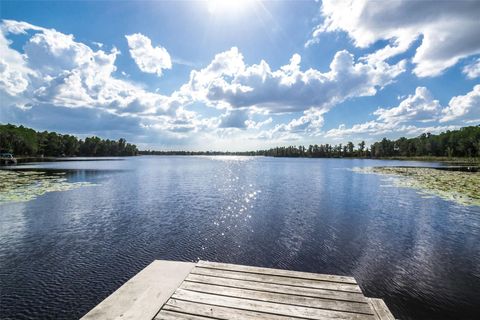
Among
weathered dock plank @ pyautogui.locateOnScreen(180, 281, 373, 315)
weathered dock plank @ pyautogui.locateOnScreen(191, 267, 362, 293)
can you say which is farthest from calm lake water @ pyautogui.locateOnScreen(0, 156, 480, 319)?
weathered dock plank @ pyautogui.locateOnScreen(180, 281, 373, 315)

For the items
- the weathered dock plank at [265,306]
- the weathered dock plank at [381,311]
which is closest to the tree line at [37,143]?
the weathered dock plank at [265,306]

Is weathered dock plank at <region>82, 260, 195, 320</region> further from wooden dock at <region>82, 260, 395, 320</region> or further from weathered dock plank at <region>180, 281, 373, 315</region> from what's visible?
weathered dock plank at <region>180, 281, 373, 315</region>

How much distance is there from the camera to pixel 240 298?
5887 mm

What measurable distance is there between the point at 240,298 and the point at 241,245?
389 inches

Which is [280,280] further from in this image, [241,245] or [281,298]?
[241,245]

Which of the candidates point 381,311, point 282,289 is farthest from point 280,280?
point 381,311

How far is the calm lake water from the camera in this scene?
10.0 m

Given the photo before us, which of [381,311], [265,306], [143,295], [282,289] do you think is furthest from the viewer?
[143,295]

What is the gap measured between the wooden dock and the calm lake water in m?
3.89

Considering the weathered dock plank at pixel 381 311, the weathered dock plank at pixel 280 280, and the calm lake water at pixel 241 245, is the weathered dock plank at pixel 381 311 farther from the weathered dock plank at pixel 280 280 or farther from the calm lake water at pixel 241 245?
the calm lake water at pixel 241 245

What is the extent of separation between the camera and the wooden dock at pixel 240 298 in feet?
17.6

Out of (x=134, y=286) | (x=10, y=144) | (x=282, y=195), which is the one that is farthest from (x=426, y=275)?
A: (x=10, y=144)

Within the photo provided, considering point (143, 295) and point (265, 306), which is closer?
point (265, 306)

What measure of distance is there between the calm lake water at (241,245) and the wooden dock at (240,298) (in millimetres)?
3886
